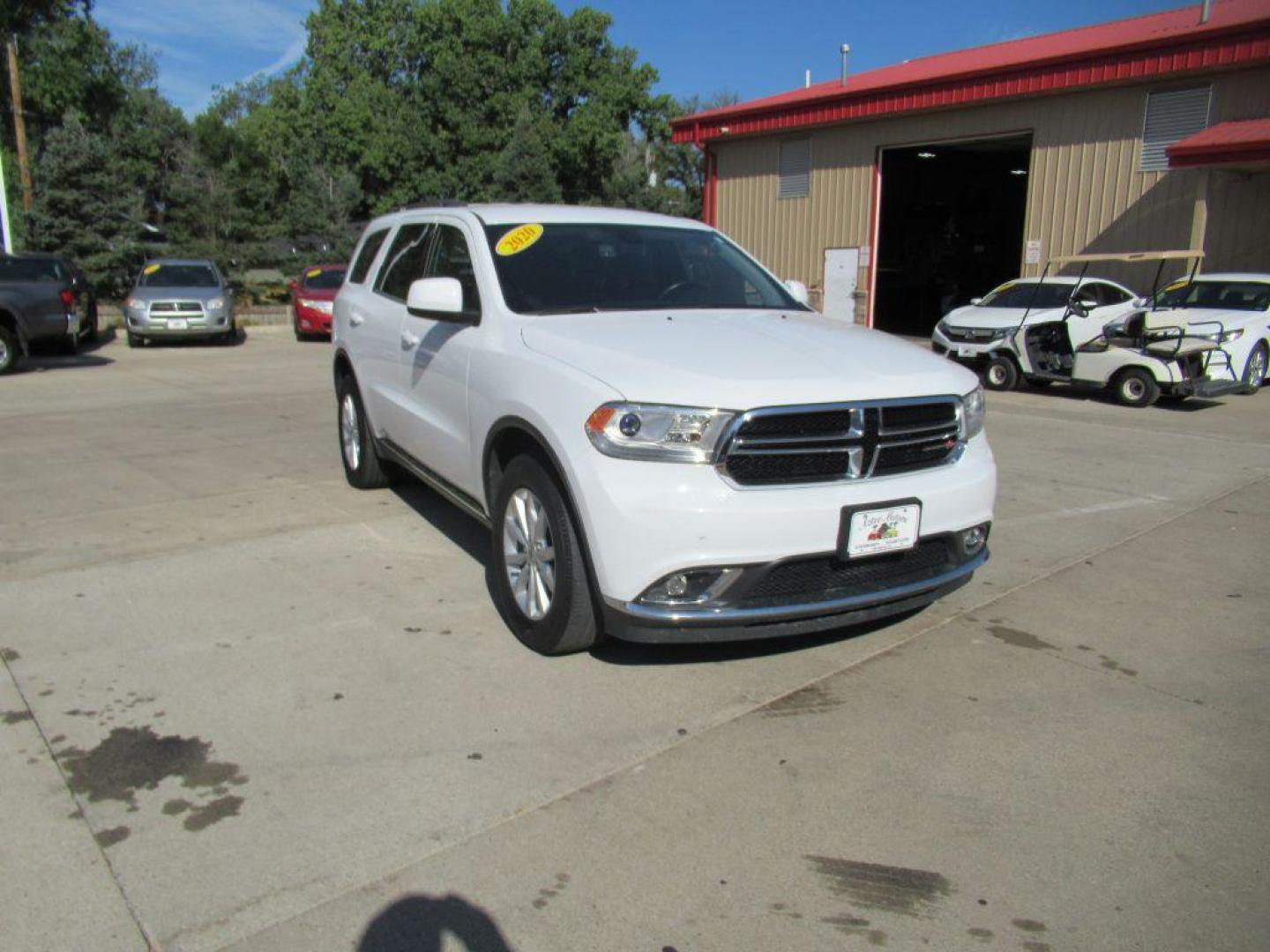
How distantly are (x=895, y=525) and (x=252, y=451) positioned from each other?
6.16 m

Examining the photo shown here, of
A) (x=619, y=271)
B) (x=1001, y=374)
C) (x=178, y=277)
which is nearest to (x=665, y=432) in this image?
(x=619, y=271)

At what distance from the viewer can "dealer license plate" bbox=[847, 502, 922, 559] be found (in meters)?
3.53

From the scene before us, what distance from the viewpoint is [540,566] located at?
3924 mm

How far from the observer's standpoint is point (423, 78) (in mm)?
49844

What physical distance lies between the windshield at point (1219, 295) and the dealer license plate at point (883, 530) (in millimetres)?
10773

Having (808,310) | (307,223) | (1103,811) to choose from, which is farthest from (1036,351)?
(307,223)

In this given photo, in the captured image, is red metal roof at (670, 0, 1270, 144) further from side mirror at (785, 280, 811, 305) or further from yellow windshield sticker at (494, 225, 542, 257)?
yellow windshield sticker at (494, 225, 542, 257)

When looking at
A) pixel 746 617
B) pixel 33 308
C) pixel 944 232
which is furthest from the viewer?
pixel 944 232

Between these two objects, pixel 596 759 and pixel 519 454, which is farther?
pixel 519 454

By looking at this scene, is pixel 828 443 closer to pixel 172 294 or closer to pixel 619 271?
pixel 619 271

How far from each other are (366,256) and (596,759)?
4418 mm

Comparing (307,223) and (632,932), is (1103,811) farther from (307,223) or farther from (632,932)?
(307,223)

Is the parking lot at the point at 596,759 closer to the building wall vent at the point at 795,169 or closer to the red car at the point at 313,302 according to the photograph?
the red car at the point at 313,302

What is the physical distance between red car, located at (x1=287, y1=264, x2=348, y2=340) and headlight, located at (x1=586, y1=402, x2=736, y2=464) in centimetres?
1687
